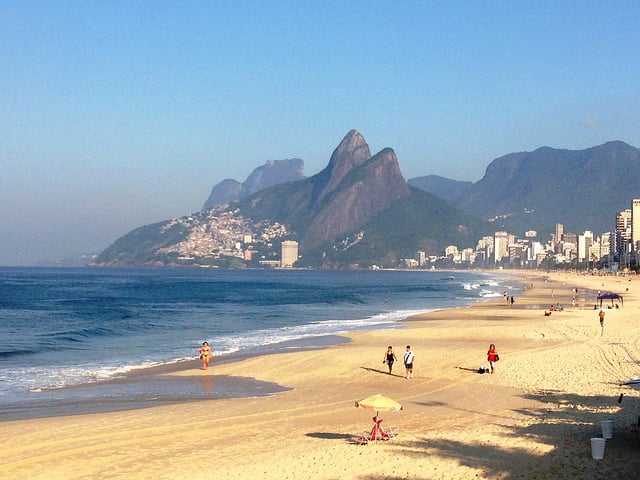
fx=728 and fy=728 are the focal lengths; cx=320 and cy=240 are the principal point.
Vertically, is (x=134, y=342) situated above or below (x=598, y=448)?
below

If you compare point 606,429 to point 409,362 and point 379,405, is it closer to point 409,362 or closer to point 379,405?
point 379,405

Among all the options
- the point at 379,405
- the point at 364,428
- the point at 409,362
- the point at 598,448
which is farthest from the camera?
the point at 409,362

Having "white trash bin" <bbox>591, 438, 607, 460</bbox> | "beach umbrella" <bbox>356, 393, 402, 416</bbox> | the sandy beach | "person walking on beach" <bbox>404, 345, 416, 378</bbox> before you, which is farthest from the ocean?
"white trash bin" <bbox>591, 438, 607, 460</bbox>

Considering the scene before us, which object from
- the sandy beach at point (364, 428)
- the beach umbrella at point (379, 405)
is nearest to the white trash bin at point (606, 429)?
the sandy beach at point (364, 428)

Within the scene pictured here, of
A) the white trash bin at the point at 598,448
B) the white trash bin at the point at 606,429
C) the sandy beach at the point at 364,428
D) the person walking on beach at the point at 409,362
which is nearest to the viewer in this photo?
the white trash bin at the point at 598,448

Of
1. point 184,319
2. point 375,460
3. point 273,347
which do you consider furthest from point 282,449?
point 184,319

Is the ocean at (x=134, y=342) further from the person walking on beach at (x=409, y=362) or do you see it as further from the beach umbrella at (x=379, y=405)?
the beach umbrella at (x=379, y=405)

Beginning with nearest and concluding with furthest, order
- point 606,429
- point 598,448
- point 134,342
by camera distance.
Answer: point 598,448 < point 606,429 < point 134,342

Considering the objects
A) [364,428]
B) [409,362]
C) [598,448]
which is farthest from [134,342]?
[598,448]

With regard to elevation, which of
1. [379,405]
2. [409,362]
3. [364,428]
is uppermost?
[379,405]

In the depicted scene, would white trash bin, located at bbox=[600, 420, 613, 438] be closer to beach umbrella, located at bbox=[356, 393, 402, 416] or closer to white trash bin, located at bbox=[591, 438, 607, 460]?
white trash bin, located at bbox=[591, 438, 607, 460]
